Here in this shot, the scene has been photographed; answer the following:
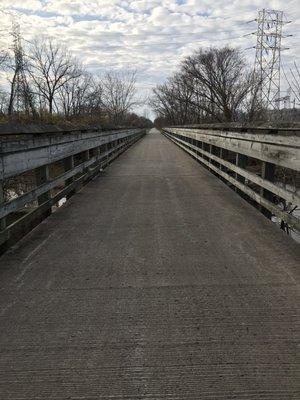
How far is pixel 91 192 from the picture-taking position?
329 inches

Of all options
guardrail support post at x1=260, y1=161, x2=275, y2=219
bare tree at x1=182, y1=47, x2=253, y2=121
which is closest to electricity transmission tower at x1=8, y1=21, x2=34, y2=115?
bare tree at x1=182, y1=47, x2=253, y2=121

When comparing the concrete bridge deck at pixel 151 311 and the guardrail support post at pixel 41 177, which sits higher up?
the guardrail support post at pixel 41 177

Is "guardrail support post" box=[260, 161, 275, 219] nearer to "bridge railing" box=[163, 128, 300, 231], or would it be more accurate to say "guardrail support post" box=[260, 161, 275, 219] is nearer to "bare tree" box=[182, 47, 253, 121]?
"bridge railing" box=[163, 128, 300, 231]

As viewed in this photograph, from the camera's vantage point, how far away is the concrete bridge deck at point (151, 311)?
2365 millimetres

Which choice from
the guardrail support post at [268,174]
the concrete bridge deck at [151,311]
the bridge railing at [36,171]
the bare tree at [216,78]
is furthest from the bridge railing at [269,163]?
the bare tree at [216,78]

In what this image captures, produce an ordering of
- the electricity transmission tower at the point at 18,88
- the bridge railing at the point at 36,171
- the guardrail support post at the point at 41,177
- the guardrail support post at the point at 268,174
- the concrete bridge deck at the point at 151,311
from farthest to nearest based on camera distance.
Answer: the electricity transmission tower at the point at 18,88 → the guardrail support post at the point at 41,177 → the guardrail support post at the point at 268,174 → the bridge railing at the point at 36,171 → the concrete bridge deck at the point at 151,311

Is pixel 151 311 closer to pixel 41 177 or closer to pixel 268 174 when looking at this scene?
pixel 268 174

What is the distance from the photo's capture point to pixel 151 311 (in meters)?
3.14

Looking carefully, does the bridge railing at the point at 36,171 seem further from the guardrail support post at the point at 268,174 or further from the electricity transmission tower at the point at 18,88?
the electricity transmission tower at the point at 18,88

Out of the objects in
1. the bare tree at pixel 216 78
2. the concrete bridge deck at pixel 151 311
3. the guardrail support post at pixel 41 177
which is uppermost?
the bare tree at pixel 216 78

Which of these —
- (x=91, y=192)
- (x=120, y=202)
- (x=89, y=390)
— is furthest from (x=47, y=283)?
(x=91, y=192)

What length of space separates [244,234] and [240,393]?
298 centimetres

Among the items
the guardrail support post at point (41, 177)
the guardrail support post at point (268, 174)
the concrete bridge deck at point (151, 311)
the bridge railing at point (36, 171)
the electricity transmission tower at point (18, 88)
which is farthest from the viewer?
the electricity transmission tower at point (18, 88)

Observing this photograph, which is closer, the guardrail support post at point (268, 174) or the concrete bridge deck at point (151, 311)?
the concrete bridge deck at point (151, 311)
